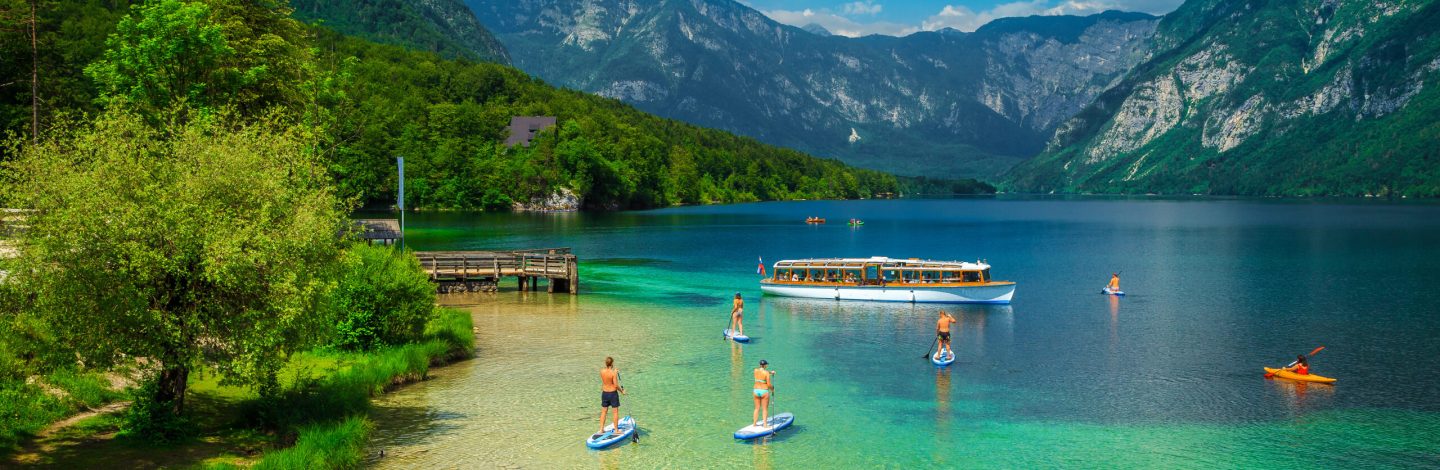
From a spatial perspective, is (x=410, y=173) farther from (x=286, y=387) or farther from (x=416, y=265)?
(x=286, y=387)

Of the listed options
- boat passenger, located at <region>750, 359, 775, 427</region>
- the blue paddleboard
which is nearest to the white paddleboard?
the blue paddleboard

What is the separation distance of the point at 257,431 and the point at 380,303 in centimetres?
1189

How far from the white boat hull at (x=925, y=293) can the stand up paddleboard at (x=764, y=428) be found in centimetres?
3404

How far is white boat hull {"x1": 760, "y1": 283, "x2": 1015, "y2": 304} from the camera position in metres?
63.1

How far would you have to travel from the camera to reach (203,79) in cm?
5094

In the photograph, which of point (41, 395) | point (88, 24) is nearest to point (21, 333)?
point (41, 395)

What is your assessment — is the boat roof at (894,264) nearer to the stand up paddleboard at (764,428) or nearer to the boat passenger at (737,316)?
the boat passenger at (737,316)

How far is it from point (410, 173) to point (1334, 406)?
613 ft

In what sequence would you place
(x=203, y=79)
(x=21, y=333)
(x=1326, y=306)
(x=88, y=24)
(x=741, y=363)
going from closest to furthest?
1. (x=21, y=333)
2. (x=741, y=363)
3. (x=203, y=79)
4. (x=1326, y=306)
5. (x=88, y=24)

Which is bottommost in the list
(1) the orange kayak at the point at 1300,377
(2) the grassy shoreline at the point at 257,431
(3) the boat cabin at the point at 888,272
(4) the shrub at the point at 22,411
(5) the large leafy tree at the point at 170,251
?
(1) the orange kayak at the point at 1300,377

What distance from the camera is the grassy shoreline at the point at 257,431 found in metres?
23.8

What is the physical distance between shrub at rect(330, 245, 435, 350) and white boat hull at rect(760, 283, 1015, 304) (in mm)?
31619

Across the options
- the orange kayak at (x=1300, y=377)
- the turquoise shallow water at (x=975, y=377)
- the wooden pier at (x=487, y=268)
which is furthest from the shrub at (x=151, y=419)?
the orange kayak at (x=1300, y=377)

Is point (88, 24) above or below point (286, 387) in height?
above
